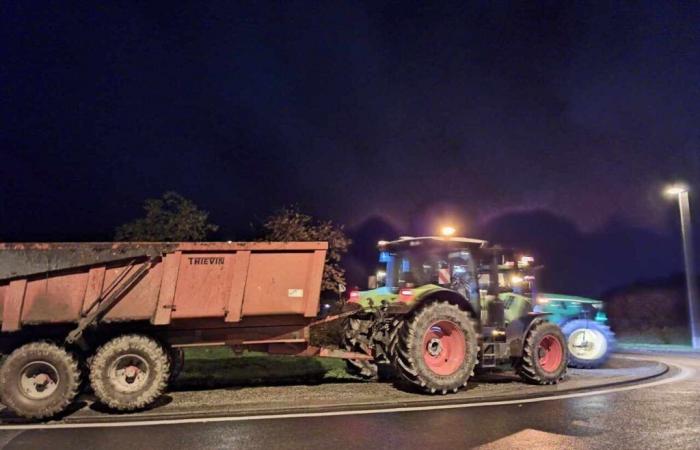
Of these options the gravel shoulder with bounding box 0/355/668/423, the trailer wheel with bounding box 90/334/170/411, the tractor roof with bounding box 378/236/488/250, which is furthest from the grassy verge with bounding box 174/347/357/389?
the tractor roof with bounding box 378/236/488/250

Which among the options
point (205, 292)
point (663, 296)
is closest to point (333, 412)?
point (205, 292)

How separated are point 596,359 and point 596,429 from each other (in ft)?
23.7

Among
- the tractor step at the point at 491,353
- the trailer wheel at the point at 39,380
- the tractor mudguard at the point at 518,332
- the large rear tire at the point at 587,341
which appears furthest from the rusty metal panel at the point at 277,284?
the large rear tire at the point at 587,341

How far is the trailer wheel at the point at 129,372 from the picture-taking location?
8148mm

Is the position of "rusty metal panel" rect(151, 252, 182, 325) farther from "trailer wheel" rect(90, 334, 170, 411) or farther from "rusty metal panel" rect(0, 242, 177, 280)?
"trailer wheel" rect(90, 334, 170, 411)

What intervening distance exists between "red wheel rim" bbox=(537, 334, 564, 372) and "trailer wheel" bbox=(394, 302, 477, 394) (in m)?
1.82

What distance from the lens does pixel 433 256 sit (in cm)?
1041

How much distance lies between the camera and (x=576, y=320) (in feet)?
46.4

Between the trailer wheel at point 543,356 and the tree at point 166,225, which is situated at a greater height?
the tree at point 166,225

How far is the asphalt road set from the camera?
21.1 ft

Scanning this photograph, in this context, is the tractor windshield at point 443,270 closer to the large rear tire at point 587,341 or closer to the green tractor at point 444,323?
the green tractor at point 444,323

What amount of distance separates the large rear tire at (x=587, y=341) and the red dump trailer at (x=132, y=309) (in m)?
7.53

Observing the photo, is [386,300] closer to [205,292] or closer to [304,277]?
[304,277]

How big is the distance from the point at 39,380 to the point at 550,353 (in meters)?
8.57
